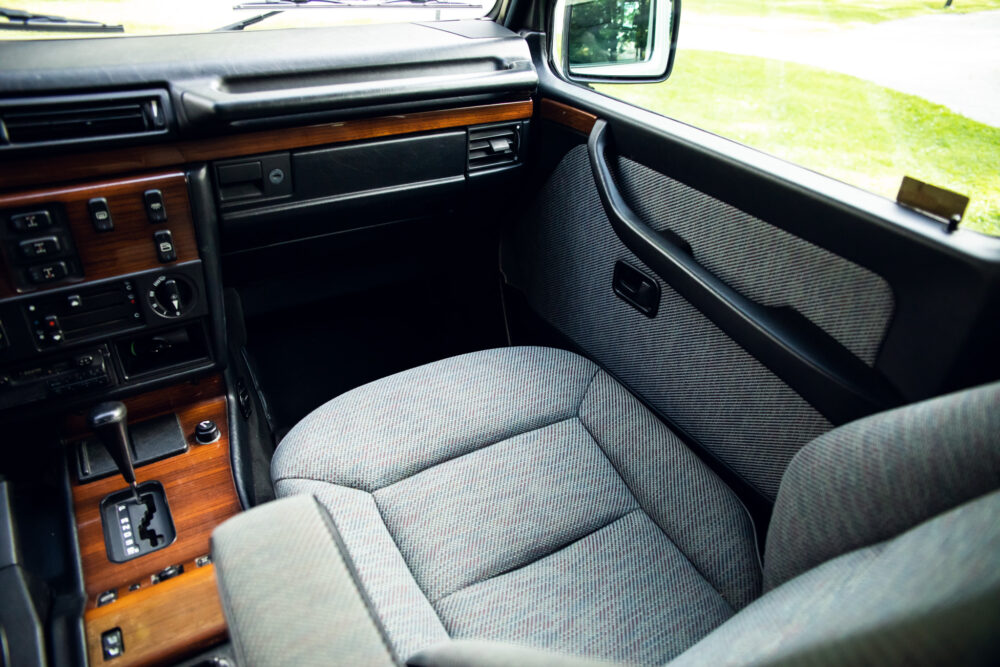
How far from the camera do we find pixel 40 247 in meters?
1.18

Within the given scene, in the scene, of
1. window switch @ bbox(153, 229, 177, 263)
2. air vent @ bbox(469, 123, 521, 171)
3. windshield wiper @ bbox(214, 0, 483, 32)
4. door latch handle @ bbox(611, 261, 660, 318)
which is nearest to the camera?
window switch @ bbox(153, 229, 177, 263)

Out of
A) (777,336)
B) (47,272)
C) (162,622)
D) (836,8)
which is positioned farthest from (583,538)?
(836,8)

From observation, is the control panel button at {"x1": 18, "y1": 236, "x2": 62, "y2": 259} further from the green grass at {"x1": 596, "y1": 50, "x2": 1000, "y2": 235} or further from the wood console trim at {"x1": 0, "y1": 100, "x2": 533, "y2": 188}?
the green grass at {"x1": 596, "y1": 50, "x2": 1000, "y2": 235}

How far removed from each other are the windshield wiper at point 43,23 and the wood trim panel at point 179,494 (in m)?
0.79

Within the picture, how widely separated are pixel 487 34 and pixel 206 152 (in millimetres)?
800

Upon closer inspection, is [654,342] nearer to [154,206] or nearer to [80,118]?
[154,206]

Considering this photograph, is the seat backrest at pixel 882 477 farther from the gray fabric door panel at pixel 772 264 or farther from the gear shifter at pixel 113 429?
→ the gear shifter at pixel 113 429

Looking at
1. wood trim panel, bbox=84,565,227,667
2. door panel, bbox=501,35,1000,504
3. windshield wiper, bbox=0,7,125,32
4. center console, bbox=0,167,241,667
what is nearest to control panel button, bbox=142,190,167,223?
center console, bbox=0,167,241,667

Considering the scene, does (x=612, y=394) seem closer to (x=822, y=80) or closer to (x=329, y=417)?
(x=329, y=417)

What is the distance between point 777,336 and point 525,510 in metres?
0.52

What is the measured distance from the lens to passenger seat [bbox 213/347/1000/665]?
502 mm

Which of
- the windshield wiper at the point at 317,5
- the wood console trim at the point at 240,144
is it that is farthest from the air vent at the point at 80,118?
the windshield wiper at the point at 317,5

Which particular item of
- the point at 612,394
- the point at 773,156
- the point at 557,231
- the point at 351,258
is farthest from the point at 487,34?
the point at 612,394

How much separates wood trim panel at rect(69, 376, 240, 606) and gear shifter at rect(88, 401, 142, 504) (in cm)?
13
